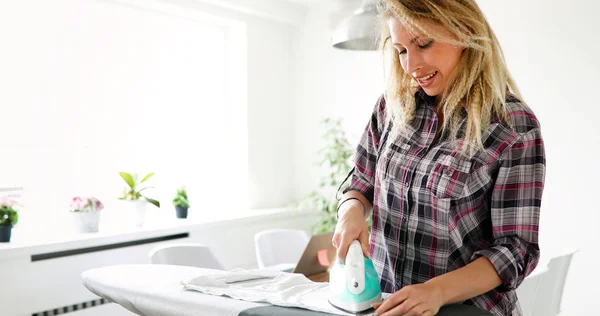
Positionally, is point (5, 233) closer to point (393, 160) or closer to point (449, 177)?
point (393, 160)

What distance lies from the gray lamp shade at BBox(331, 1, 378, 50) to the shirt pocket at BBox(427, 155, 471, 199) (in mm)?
1119

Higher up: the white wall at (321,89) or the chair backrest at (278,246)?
the white wall at (321,89)

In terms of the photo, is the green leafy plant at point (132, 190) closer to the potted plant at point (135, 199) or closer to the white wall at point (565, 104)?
the potted plant at point (135, 199)

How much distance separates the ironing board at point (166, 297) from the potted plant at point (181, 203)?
7.67 feet

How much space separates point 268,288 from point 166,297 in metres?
0.23

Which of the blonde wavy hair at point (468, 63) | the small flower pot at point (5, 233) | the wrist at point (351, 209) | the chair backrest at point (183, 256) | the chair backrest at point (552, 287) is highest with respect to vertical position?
the blonde wavy hair at point (468, 63)

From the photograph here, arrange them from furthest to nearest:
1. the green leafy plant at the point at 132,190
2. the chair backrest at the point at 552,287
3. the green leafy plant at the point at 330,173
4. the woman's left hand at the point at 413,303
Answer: the green leafy plant at the point at 330,173 < the green leafy plant at the point at 132,190 < the chair backrest at the point at 552,287 < the woman's left hand at the point at 413,303

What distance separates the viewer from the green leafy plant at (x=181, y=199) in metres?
3.95

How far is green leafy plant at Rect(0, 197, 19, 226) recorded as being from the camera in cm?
301

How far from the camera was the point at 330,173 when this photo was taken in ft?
15.5

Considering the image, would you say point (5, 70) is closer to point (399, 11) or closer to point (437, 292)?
point (399, 11)

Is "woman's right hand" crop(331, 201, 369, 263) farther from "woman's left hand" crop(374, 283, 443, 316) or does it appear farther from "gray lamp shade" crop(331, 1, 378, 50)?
"gray lamp shade" crop(331, 1, 378, 50)

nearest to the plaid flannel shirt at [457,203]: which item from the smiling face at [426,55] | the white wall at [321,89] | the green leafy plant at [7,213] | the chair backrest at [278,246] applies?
the smiling face at [426,55]

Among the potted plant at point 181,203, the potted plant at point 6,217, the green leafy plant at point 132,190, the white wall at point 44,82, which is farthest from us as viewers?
the potted plant at point 181,203
